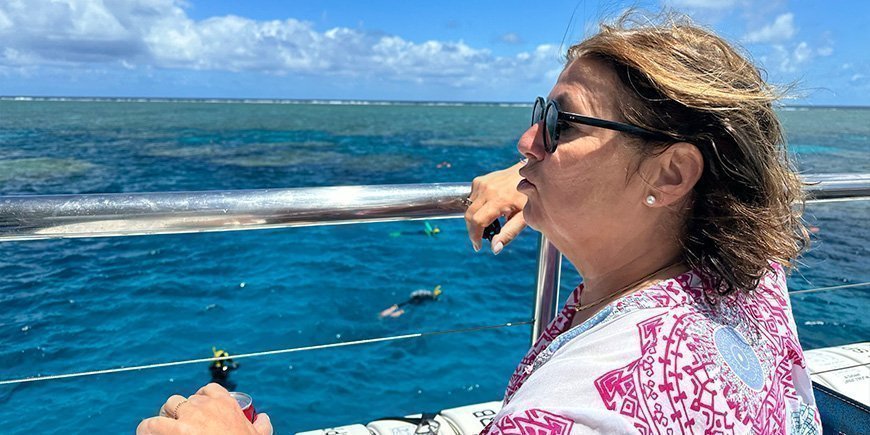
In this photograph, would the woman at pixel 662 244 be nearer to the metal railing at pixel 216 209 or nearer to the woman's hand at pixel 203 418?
the woman's hand at pixel 203 418

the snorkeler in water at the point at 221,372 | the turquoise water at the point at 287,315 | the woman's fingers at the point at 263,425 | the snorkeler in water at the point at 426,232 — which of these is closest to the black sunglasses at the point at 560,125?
the turquoise water at the point at 287,315

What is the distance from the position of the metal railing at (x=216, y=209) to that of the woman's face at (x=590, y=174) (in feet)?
1.82

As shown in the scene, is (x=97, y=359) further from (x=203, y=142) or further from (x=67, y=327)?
(x=203, y=142)

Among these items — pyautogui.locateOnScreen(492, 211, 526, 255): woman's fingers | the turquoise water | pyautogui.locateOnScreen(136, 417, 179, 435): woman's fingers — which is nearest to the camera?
pyautogui.locateOnScreen(136, 417, 179, 435): woman's fingers

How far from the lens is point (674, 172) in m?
1.05

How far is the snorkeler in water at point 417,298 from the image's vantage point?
36.6 ft

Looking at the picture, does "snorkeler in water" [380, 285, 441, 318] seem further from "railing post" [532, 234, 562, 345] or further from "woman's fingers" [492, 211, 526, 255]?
"woman's fingers" [492, 211, 526, 255]

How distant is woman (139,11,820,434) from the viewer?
0.84 meters

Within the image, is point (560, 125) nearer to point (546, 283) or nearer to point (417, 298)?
point (546, 283)

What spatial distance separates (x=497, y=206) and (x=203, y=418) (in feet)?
3.09

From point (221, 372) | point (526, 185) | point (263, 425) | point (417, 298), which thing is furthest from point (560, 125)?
point (417, 298)

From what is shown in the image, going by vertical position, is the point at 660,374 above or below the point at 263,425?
above

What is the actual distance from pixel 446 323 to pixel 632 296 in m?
10.0

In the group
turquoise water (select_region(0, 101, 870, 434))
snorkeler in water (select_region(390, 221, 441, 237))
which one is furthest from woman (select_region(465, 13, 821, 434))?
snorkeler in water (select_region(390, 221, 441, 237))
